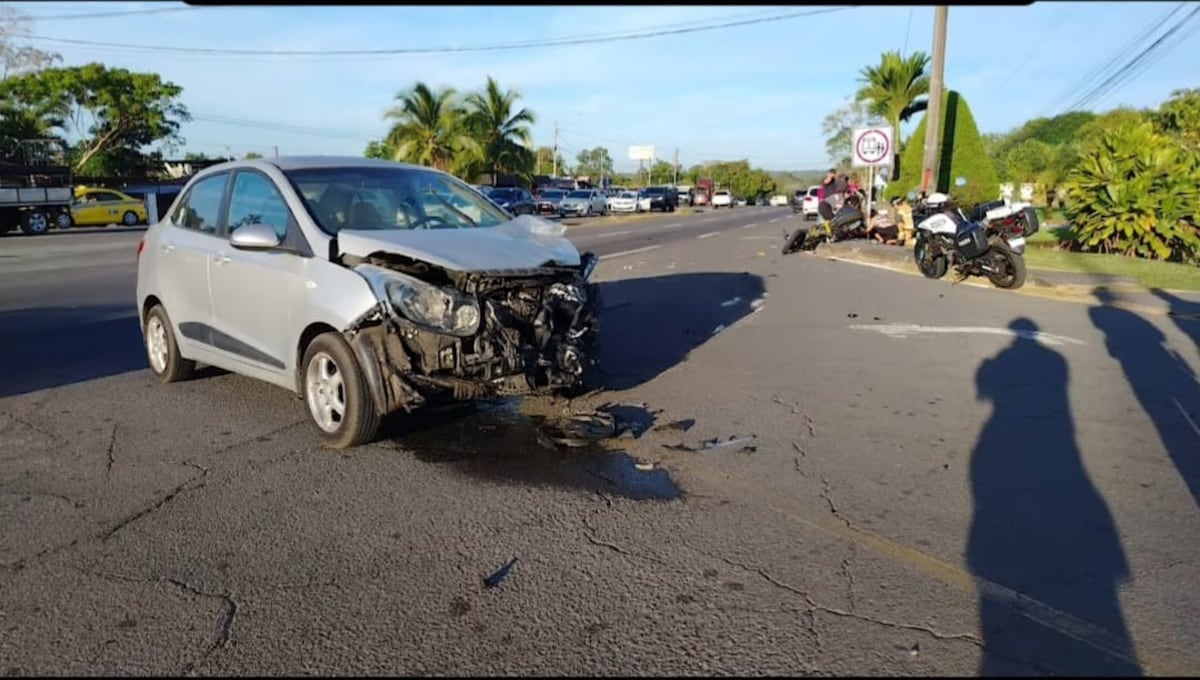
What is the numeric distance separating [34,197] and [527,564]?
29.6m

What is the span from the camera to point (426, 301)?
5.23m

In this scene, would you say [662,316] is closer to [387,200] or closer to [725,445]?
[387,200]

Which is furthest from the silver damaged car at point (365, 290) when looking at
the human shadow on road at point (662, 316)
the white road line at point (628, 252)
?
the white road line at point (628, 252)

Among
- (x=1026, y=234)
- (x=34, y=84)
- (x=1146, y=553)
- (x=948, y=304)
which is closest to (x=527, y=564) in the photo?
(x=1146, y=553)

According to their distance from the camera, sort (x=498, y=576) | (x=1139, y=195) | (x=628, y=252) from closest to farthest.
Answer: (x=498, y=576), (x=1139, y=195), (x=628, y=252)

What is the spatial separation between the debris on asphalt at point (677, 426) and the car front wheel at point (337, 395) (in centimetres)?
191

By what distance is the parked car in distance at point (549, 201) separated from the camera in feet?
155

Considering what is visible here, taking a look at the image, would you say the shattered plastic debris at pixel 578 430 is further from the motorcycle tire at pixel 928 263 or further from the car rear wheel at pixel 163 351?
the motorcycle tire at pixel 928 263

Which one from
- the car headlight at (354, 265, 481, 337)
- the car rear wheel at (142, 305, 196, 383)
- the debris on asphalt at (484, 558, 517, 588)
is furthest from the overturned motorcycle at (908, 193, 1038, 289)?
the debris on asphalt at (484, 558, 517, 588)

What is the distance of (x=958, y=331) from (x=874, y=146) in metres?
11.6

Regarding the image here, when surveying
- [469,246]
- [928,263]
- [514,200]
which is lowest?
[928,263]

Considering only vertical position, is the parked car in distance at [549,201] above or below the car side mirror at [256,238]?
below

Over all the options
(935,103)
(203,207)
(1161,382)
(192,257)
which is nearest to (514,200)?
(935,103)

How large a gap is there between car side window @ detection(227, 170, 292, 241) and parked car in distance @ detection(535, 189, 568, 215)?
129ft
